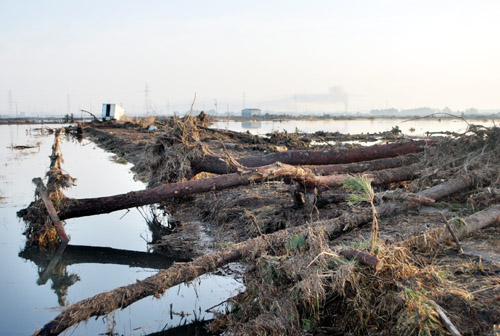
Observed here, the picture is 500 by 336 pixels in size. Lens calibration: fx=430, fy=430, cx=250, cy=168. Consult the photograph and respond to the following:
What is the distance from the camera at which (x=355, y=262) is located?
359 centimetres

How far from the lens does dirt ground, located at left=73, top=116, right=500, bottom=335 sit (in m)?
3.30

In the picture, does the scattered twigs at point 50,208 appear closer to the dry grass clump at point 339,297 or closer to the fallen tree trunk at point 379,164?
the dry grass clump at point 339,297

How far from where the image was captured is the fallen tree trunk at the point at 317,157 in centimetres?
800

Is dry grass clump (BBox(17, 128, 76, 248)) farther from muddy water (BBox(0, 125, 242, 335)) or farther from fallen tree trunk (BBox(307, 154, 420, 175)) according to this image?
fallen tree trunk (BBox(307, 154, 420, 175))

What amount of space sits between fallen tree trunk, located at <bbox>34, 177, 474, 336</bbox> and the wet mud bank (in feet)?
0.04

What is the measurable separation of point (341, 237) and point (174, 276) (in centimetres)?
230

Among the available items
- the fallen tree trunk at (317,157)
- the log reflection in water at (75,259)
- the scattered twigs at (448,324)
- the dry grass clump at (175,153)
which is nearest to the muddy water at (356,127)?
the fallen tree trunk at (317,157)

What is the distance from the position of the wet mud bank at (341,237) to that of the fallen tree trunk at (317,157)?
2 cm

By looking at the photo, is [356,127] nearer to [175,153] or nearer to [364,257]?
[175,153]

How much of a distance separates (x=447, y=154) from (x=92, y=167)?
1137 cm

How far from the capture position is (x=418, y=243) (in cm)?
442

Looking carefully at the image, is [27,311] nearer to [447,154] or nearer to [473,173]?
[473,173]

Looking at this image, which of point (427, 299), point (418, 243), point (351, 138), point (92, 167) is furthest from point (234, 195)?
point (351, 138)

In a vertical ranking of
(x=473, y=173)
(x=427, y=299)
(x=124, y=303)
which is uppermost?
(x=473, y=173)
